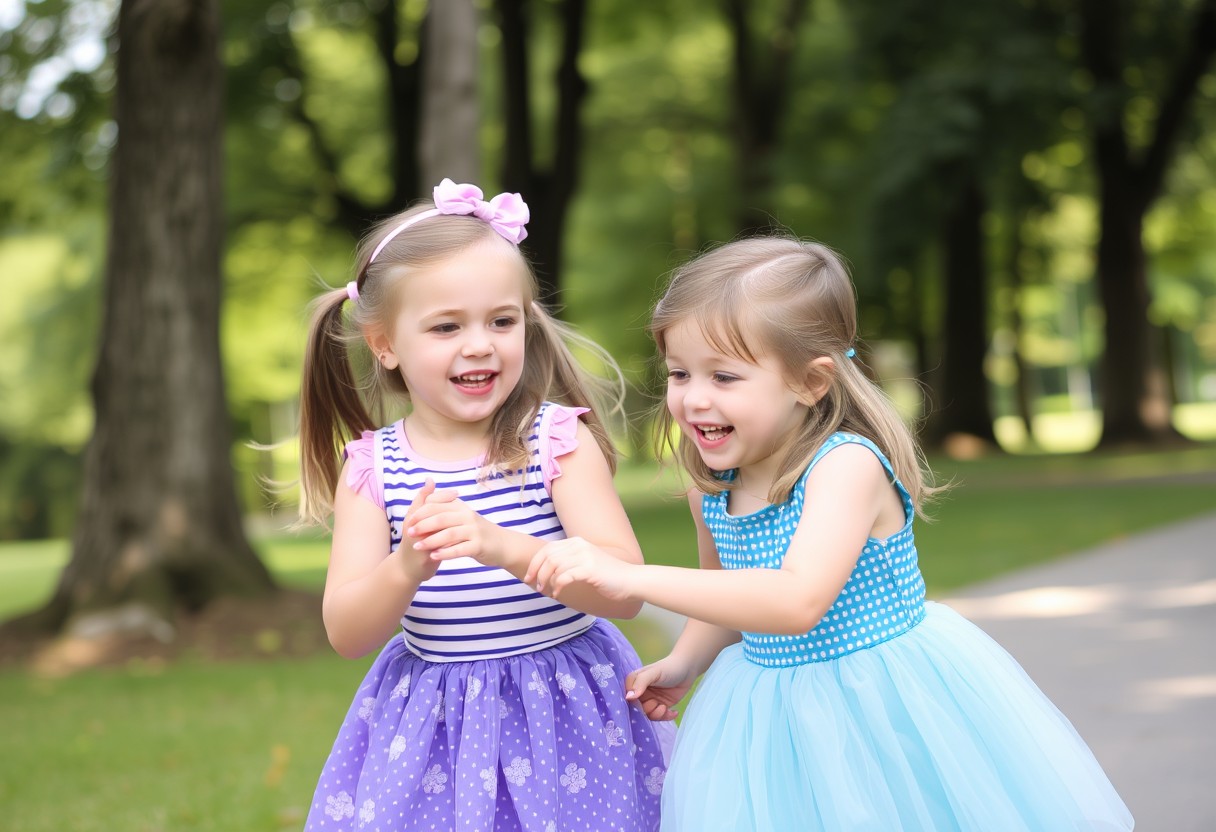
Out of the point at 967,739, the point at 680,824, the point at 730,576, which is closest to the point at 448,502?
the point at 730,576

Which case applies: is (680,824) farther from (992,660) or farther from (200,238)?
(200,238)

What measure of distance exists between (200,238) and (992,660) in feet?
21.7

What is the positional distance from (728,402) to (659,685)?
0.63 metres

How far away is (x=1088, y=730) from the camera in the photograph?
4891 millimetres

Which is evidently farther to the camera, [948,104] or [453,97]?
[948,104]

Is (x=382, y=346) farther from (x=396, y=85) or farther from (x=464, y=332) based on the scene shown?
(x=396, y=85)

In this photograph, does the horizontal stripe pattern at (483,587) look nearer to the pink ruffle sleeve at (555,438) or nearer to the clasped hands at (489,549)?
the pink ruffle sleeve at (555,438)

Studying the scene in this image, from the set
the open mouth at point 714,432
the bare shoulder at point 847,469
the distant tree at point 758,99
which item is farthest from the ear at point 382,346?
the distant tree at point 758,99

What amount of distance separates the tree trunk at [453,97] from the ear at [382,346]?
18.4 feet

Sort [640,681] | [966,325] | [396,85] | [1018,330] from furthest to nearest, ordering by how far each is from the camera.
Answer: [1018,330] < [966,325] < [396,85] < [640,681]

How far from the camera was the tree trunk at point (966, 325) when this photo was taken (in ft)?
73.3

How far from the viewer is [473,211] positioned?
9.33ft

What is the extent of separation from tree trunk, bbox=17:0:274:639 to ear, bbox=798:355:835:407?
20.5ft

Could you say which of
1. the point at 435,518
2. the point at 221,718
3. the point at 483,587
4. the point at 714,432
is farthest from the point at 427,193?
the point at 435,518
